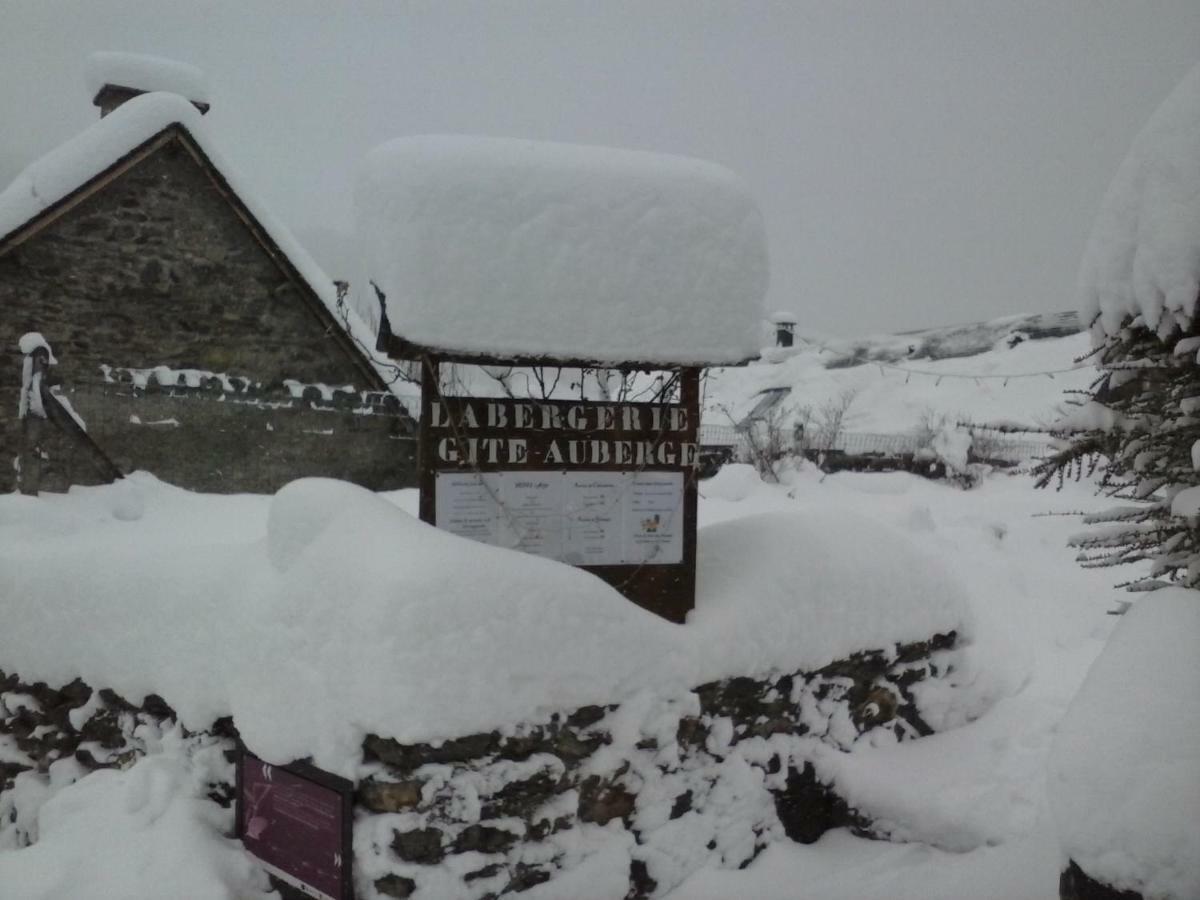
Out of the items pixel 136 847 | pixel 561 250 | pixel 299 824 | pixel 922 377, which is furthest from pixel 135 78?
pixel 922 377

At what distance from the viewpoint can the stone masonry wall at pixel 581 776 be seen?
3.26m

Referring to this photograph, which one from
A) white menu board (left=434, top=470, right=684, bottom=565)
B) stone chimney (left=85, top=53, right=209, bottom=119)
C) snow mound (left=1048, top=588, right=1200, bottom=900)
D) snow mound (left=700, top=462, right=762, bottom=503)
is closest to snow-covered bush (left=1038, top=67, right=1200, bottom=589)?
snow mound (left=1048, top=588, right=1200, bottom=900)

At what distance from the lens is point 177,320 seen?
407 inches

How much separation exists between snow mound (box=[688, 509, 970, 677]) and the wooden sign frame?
19 cm

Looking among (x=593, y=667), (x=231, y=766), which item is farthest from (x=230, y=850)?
(x=593, y=667)

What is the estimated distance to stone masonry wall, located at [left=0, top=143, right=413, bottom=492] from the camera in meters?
9.74

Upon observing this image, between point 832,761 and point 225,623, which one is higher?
point 225,623

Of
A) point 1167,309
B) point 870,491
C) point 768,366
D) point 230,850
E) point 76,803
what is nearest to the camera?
point 1167,309

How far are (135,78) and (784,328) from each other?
69.6 feet

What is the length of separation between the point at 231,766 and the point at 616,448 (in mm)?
2347

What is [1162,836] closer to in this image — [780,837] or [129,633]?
[780,837]

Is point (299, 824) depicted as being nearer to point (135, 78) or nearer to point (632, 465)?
point (632, 465)

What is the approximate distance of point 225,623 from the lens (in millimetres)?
3832

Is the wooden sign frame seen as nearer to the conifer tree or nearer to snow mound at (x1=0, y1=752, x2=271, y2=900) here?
snow mound at (x1=0, y1=752, x2=271, y2=900)
